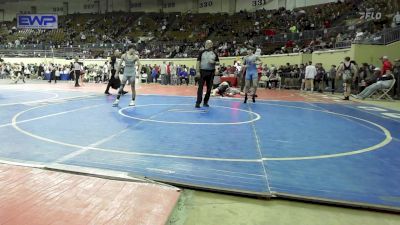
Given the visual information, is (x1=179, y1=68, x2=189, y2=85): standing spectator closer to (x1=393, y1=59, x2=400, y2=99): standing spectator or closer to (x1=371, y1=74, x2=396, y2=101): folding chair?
(x1=371, y1=74, x2=396, y2=101): folding chair

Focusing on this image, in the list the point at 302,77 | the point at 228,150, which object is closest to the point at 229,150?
the point at 228,150

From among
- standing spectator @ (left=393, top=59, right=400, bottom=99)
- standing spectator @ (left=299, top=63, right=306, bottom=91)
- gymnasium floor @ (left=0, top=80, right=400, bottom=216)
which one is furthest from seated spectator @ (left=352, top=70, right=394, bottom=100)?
standing spectator @ (left=299, top=63, right=306, bottom=91)

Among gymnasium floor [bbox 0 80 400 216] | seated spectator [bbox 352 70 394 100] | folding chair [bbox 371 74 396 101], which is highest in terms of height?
seated spectator [bbox 352 70 394 100]

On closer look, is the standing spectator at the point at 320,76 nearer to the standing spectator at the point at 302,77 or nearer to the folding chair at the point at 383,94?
the standing spectator at the point at 302,77

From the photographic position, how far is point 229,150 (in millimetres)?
5172

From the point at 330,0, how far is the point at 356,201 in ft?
107

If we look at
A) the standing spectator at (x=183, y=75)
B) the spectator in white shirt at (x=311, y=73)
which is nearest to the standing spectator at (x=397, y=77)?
the spectator in white shirt at (x=311, y=73)

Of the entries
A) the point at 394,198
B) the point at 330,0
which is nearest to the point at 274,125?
the point at 394,198

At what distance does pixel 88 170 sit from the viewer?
3939 mm

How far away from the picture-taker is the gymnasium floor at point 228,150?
374cm

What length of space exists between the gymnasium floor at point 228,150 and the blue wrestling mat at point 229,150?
0.04 ft

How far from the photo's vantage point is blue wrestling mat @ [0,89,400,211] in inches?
147

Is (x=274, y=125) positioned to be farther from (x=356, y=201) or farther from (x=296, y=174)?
(x=356, y=201)

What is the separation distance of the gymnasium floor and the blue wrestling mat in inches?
0.5
